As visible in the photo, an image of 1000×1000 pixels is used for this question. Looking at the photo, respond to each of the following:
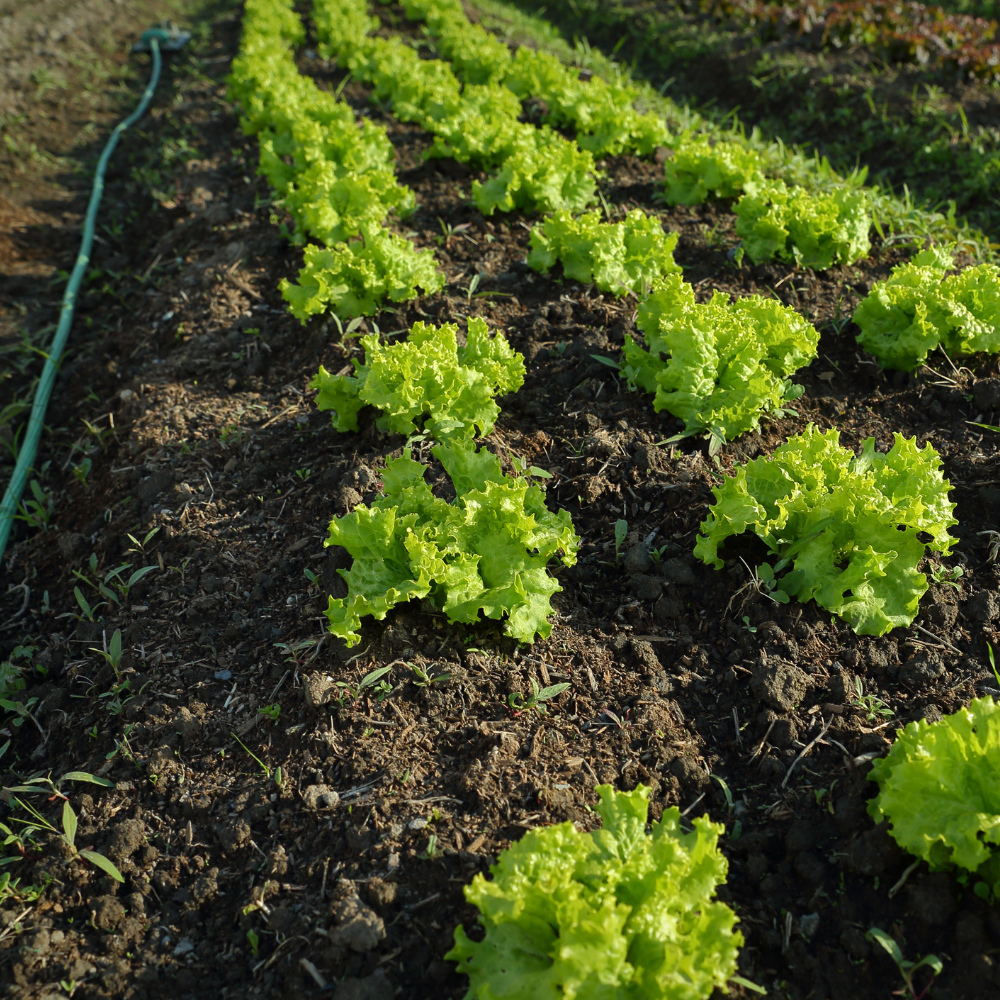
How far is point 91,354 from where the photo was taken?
19.9 ft

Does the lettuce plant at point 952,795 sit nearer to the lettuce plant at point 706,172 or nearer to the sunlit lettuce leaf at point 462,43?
the lettuce plant at point 706,172

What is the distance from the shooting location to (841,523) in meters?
3.45

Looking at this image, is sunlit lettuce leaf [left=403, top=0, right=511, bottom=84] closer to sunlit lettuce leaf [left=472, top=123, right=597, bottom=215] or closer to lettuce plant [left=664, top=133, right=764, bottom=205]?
sunlit lettuce leaf [left=472, top=123, right=597, bottom=215]

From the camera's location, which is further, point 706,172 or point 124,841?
point 706,172

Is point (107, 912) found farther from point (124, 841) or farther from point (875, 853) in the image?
point (875, 853)

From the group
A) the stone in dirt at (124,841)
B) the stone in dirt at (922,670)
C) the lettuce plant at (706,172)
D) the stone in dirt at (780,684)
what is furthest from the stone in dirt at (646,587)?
the lettuce plant at (706,172)

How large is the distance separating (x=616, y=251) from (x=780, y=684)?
2935mm

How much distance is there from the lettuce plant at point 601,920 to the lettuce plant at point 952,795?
63 centimetres

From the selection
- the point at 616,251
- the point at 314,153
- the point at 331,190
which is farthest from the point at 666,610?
the point at 314,153

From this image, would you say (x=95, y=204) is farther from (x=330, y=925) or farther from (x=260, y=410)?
(x=330, y=925)

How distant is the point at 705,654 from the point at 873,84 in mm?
8002

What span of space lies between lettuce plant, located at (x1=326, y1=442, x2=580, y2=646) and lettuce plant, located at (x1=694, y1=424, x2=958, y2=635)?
2.45 ft

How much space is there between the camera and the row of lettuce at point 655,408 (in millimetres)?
2383

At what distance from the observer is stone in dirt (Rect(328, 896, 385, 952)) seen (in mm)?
2609
